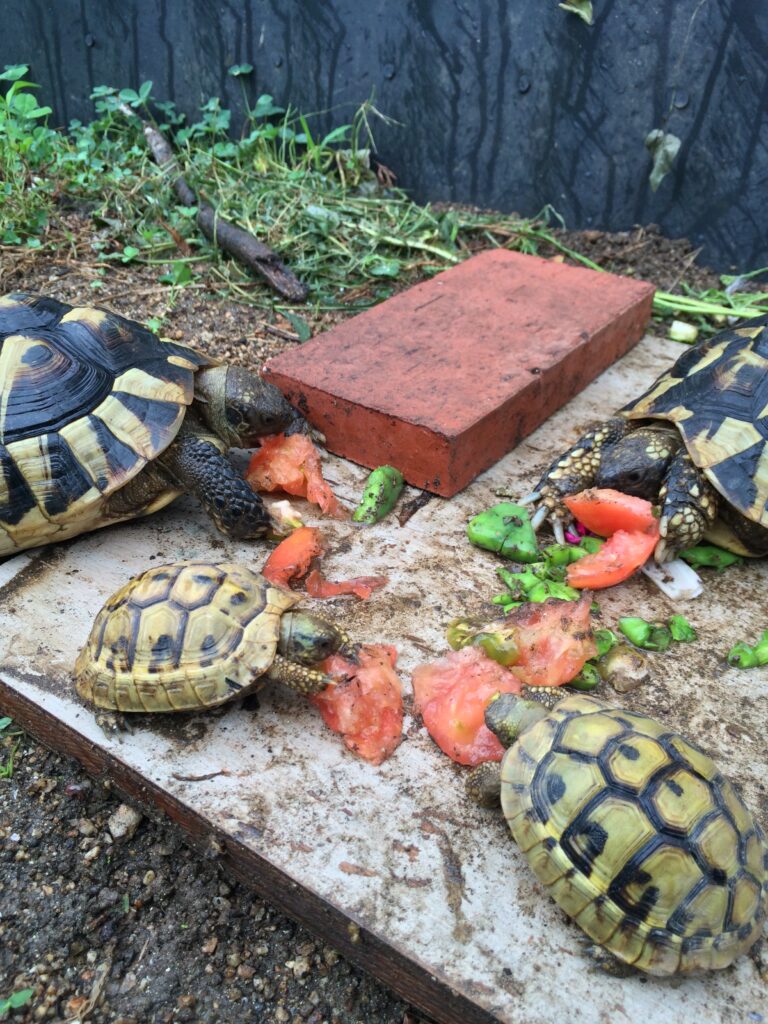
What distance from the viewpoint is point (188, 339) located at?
14.5 feet

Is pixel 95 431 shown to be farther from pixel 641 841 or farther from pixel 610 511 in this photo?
pixel 641 841

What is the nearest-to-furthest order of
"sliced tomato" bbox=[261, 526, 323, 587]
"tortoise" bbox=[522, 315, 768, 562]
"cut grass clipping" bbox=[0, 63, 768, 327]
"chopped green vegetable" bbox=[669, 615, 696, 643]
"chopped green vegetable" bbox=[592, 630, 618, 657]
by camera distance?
Answer: "chopped green vegetable" bbox=[592, 630, 618, 657], "chopped green vegetable" bbox=[669, 615, 696, 643], "sliced tomato" bbox=[261, 526, 323, 587], "tortoise" bbox=[522, 315, 768, 562], "cut grass clipping" bbox=[0, 63, 768, 327]

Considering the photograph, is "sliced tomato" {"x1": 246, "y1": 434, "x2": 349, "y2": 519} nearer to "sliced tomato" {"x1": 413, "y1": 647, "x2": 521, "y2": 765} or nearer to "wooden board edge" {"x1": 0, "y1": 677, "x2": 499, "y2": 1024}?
"sliced tomato" {"x1": 413, "y1": 647, "x2": 521, "y2": 765}

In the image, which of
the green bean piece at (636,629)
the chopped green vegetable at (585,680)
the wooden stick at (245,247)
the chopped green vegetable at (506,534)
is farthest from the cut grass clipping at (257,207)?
the chopped green vegetable at (585,680)

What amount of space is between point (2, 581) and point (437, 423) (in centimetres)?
166

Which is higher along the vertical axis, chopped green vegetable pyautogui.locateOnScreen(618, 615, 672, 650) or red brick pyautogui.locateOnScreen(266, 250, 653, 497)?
red brick pyautogui.locateOnScreen(266, 250, 653, 497)

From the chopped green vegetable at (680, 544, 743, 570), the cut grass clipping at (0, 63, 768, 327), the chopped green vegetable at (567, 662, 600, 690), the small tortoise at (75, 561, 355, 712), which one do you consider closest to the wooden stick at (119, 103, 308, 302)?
the cut grass clipping at (0, 63, 768, 327)

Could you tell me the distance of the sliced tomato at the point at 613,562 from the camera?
294 centimetres

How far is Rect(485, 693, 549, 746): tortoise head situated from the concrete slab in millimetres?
217

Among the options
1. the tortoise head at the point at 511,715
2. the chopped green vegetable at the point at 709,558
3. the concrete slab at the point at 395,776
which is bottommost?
the concrete slab at the point at 395,776

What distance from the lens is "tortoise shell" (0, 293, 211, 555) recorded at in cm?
286

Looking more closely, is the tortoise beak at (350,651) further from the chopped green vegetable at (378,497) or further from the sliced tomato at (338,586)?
the chopped green vegetable at (378,497)

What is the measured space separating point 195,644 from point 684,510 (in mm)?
1747

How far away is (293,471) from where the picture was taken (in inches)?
133
